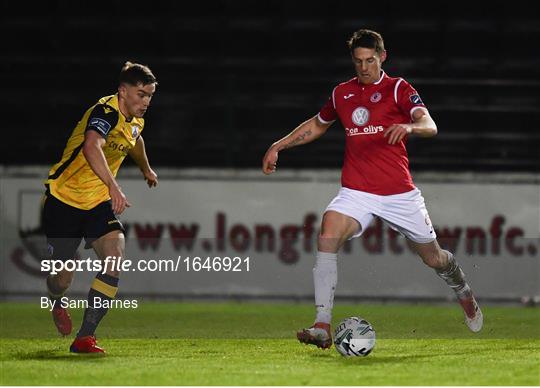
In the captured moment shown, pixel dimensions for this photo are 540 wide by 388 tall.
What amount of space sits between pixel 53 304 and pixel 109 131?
1476 millimetres

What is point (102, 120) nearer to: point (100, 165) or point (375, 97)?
point (100, 165)

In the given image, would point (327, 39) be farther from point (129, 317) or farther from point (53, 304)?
point (53, 304)

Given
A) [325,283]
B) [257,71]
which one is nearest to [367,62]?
[325,283]

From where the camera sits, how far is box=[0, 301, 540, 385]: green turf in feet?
15.9

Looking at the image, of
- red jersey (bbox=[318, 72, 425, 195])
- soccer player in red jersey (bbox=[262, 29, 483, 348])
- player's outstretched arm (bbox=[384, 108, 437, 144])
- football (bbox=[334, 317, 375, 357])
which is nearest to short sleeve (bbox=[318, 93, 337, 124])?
soccer player in red jersey (bbox=[262, 29, 483, 348])

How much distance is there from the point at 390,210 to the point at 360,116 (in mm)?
568

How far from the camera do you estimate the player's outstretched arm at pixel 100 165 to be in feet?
18.1

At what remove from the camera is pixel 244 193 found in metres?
11.6

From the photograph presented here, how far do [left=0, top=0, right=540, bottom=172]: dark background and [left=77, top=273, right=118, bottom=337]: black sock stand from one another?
6.61 meters

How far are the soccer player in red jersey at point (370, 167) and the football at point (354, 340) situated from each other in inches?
7.1

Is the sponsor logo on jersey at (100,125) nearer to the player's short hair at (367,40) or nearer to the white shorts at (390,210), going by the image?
the white shorts at (390,210)

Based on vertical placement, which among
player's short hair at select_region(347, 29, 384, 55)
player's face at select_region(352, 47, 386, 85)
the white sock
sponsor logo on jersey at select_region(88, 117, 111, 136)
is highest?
player's short hair at select_region(347, 29, 384, 55)

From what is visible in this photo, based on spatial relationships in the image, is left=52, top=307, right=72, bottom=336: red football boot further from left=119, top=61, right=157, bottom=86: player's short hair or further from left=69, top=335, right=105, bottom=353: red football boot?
left=119, top=61, right=157, bottom=86: player's short hair

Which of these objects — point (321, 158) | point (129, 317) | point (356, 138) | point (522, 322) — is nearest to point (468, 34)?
point (321, 158)
